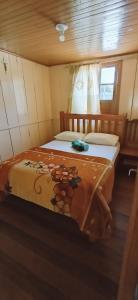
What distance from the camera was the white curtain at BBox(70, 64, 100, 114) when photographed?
304 cm

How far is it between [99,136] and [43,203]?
172cm

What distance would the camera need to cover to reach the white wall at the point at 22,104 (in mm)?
2697

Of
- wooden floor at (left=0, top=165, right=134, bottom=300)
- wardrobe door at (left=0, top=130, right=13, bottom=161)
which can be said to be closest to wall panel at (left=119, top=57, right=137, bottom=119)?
wooden floor at (left=0, top=165, right=134, bottom=300)

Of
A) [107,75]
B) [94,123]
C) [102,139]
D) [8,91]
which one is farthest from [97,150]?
[8,91]

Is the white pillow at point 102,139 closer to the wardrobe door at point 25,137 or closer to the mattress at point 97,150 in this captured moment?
the mattress at point 97,150

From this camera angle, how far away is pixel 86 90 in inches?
126

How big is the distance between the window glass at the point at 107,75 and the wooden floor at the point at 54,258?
7.88 ft

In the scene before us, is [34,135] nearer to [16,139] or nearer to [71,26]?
[16,139]

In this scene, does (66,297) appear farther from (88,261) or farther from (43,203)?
(43,203)

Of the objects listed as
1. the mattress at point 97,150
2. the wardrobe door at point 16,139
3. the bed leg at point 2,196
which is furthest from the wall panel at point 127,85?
the bed leg at point 2,196

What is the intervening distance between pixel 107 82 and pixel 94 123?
33.6 inches

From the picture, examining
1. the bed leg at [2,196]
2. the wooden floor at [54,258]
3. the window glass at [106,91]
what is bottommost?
the wooden floor at [54,258]

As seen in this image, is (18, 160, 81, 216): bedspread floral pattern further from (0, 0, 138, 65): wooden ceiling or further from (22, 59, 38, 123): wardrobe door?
(22, 59, 38, 123): wardrobe door

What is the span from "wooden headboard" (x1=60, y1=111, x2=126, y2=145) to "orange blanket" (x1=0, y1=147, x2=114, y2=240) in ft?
3.93
